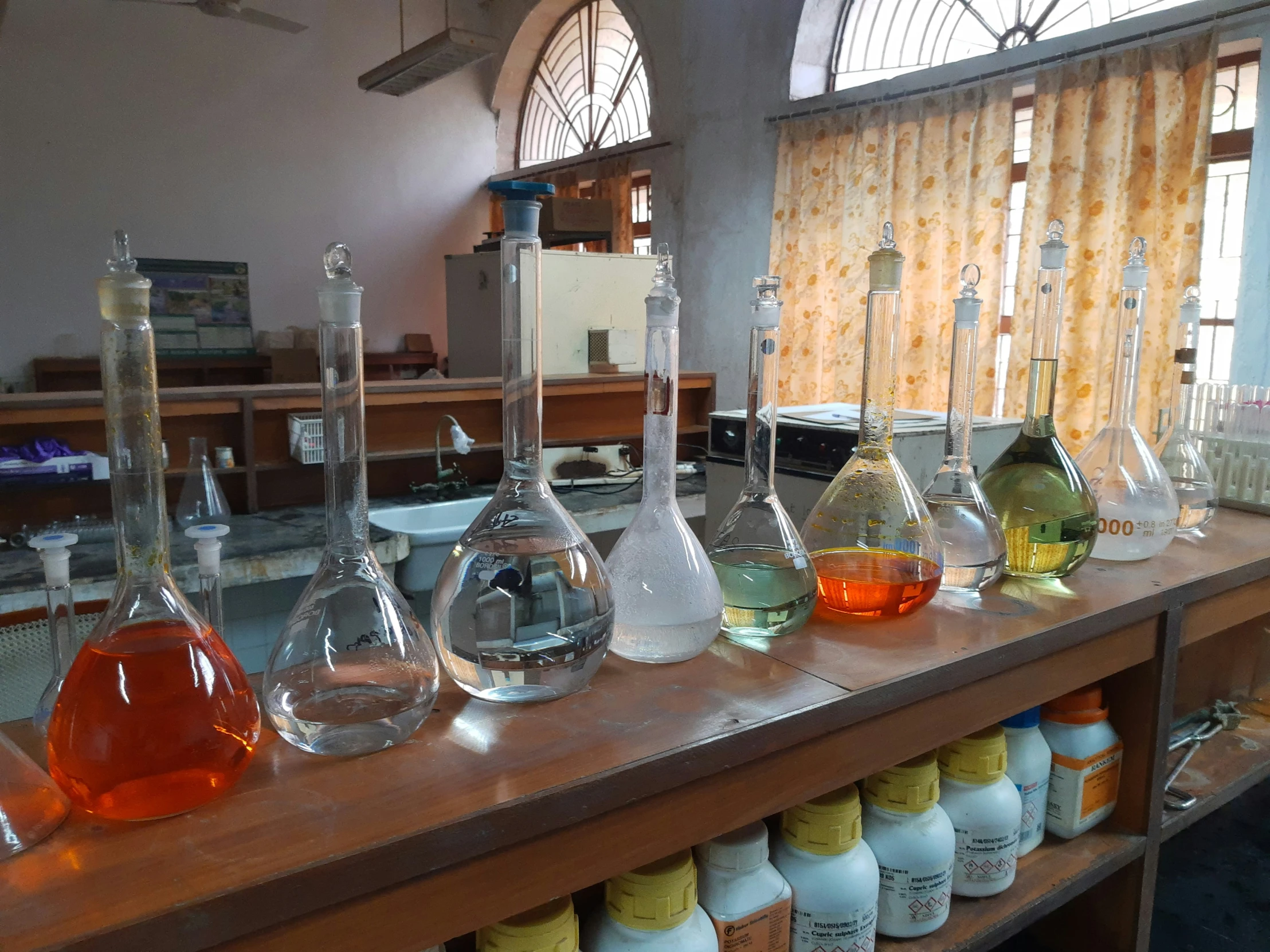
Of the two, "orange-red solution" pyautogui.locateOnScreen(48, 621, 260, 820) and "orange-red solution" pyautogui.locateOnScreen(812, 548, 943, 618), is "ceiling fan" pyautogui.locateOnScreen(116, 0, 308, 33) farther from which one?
"orange-red solution" pyautogui.locateOnScreen(48, 621, 260, 820)

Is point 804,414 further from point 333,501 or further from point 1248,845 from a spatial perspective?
point 333,501

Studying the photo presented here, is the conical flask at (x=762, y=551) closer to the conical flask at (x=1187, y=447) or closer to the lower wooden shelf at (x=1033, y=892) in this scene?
the lower wooden shelf at (x=1033, y=892)

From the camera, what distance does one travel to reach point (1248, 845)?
1.51 meters

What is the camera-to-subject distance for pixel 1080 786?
0.99m

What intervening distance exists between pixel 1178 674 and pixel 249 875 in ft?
4.55

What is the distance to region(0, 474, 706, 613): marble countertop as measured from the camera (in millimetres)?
1875

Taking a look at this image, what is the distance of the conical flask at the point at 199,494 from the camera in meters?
2.30

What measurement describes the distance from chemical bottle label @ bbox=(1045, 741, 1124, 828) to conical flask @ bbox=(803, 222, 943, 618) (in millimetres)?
294

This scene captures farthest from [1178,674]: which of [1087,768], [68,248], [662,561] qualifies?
[68,248]

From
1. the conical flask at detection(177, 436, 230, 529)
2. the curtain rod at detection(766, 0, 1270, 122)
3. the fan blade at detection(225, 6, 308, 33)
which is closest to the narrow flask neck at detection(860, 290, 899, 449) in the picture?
the conical flask at detection(177, 436, 230, 529)

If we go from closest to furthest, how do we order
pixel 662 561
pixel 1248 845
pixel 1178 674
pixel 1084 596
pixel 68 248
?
pixel 662 561 < pixel 1084 596 < pixel 1178 674 < pixel 1248 845 < pixel 68 248

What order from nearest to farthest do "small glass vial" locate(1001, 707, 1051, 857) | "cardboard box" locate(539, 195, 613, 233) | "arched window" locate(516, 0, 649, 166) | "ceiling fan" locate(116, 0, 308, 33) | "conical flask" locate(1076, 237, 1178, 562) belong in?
"small glass vial" locate(1001, 707, 1051, 857) → "conical flask" locate(1076, 237, 1178, 562) → "cardboard box" locate(539, 195, 613, 233) → "ceiling fan" locate(116, 0, 308, 33) → "arched window" locate(516, 0, 649, 166)

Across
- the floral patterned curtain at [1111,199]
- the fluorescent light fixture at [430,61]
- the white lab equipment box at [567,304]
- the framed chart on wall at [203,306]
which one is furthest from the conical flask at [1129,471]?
the framed chart on wall at [203,306]

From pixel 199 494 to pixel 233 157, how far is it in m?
4.87
